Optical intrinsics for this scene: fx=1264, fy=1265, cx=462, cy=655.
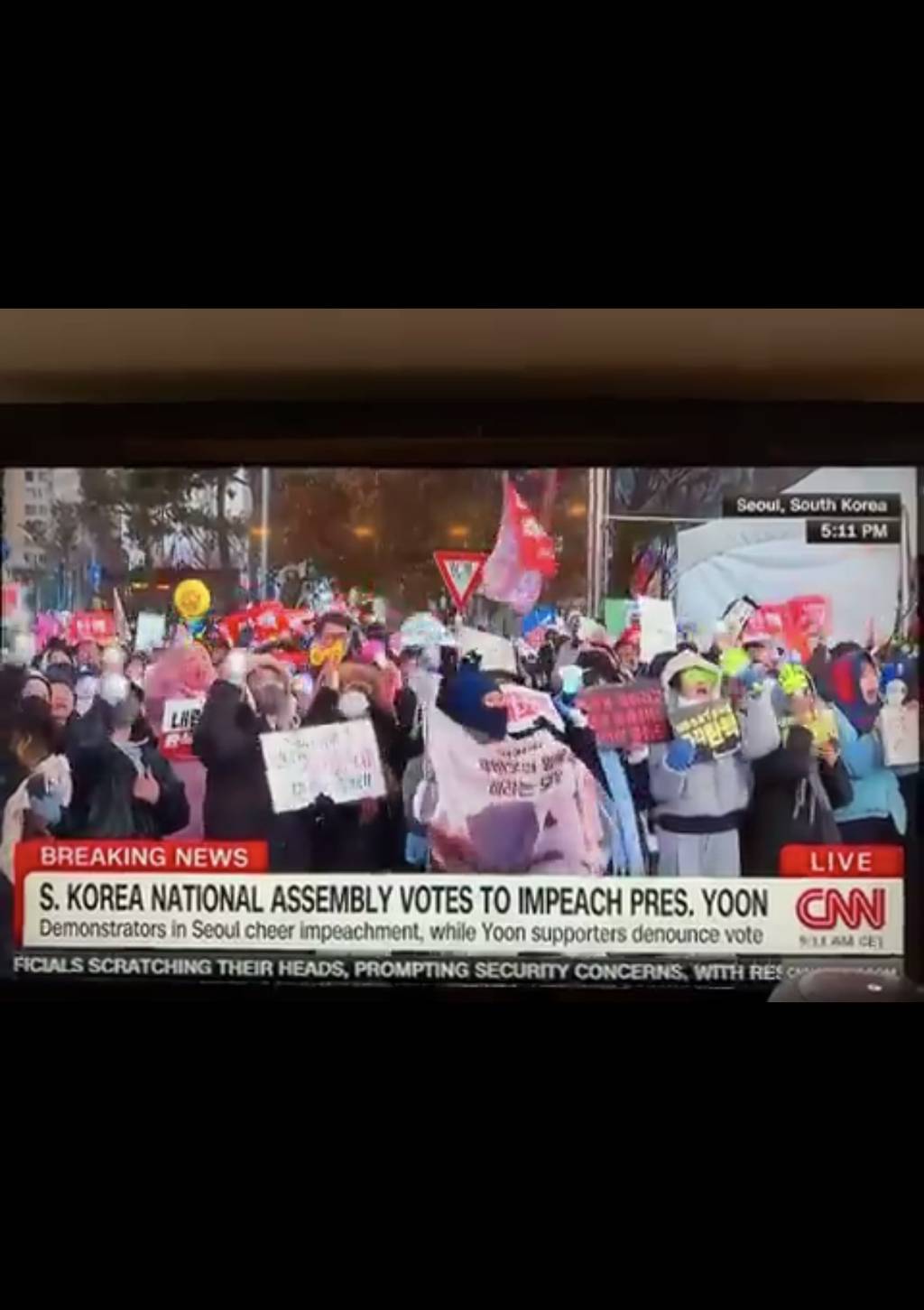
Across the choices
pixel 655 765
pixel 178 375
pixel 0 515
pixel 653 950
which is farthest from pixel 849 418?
pixel 0 515

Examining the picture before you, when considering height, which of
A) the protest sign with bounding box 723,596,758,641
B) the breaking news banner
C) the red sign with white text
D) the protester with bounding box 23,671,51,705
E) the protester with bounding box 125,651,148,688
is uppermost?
the protest sign with bounding box 723,596,758,641

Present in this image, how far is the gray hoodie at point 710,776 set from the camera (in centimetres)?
108

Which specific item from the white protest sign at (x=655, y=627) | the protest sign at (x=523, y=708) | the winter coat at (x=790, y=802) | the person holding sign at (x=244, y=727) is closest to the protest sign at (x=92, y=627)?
the person holding sign at (x=244, y=727)

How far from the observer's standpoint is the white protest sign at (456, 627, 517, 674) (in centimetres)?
109

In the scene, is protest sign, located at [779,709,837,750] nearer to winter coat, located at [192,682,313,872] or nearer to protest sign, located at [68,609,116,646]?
winter coat, located at [192,682,313,872]

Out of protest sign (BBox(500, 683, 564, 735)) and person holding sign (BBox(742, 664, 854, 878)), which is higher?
protest sign (BBox(500, 683, 564, 735))

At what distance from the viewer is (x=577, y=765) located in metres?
1.09

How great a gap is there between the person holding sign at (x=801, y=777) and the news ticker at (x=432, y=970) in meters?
0.10

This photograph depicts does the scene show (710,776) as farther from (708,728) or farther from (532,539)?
(532,539)

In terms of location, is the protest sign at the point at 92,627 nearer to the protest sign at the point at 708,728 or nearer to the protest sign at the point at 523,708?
the protest sign at the point at 523,708

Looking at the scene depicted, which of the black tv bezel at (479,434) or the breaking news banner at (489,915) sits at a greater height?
the black tv bezel at (479,434)

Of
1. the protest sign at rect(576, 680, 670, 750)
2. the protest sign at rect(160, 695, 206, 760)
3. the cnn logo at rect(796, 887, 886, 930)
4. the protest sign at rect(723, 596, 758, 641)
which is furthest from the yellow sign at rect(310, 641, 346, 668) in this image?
the cnn logo at rect(796, 887, 886, 930)
